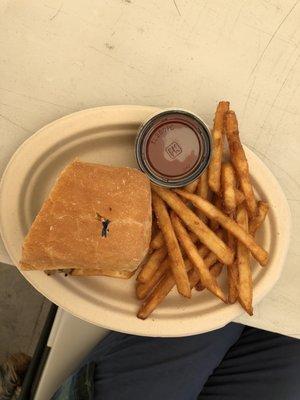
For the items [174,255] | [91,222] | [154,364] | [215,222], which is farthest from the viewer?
[154,364]

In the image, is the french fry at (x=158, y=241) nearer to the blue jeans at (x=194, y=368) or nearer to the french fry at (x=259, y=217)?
the french fry at (x=259, y=217)

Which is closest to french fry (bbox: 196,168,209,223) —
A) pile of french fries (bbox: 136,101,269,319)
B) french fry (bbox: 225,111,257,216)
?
pile of french fries (bbox: 136,101,269,319)

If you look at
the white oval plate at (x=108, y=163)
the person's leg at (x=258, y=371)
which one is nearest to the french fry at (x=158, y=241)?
the white oval plate at (x=108, y=163)

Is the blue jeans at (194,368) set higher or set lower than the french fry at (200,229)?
lower

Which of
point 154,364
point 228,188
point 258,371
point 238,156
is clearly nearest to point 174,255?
point 228,188

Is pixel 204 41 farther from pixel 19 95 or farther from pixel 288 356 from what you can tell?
pixel 288 356

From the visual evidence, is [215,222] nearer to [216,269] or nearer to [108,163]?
[216,269]
